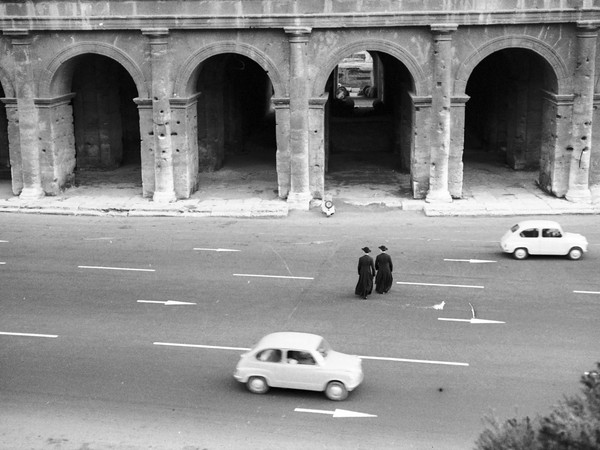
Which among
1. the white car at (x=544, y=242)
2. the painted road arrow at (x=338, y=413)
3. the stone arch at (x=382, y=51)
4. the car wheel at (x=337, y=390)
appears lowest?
the painted road arrow at (x=338, y=413)

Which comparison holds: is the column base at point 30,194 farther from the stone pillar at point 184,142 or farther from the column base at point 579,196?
the column base at point 579,196

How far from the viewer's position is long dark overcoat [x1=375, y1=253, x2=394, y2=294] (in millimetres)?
30953

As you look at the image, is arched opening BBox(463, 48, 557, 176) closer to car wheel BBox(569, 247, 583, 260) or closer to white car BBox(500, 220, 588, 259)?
white car BBox(500, 220, 588, 259)

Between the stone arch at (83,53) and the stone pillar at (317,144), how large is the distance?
6377 mm

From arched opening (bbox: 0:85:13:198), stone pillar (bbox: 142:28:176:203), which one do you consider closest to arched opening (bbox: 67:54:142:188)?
arched opening (bbox: 0:85:13:198)

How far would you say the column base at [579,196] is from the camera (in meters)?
41.3

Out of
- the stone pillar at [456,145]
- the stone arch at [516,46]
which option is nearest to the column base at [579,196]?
the stone arch at [516,46]

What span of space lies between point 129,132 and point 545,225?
2393 cm

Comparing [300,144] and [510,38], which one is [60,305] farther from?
[510,38]

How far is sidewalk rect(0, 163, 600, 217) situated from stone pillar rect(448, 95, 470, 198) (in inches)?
23.2

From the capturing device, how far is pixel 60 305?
3073 cm

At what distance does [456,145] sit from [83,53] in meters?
14.6

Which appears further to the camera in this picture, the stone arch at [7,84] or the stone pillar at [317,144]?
the stone arch at [7,84]

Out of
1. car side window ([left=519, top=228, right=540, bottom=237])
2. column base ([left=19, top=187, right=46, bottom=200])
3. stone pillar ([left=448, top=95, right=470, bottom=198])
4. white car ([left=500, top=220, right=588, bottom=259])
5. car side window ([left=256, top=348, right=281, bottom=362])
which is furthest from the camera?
column base ([left=19, top=187, right=46, bottom=200])
